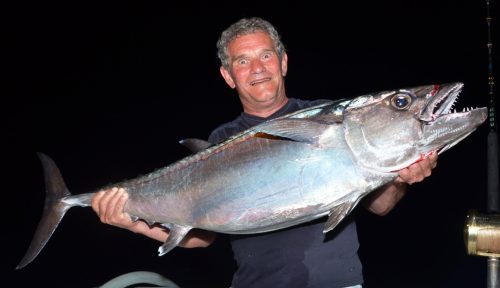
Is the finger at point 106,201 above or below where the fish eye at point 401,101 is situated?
below

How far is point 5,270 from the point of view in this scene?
37.1 feet

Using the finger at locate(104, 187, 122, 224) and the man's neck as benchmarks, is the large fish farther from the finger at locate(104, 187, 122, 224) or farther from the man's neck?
the man's neck

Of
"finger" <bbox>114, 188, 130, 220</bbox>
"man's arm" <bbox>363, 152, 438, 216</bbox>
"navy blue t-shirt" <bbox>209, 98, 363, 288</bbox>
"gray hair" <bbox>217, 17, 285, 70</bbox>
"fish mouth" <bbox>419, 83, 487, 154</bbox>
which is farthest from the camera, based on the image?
"gray hair" <bbox>217, 17, 285, 70</bbox>

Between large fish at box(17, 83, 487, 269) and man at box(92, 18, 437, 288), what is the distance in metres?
0.20

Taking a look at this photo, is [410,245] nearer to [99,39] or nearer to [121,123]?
[121,123]

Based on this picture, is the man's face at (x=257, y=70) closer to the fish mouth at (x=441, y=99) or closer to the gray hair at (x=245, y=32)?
the gray hair at (x=245, y=32)

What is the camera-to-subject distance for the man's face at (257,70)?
95.3 inches

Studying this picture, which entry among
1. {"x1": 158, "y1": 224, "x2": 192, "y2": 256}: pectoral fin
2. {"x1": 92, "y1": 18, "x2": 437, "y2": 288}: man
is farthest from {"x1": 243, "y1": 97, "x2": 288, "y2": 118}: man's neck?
{"x1": 158, "y1": 224, "x2": 192, "y2": 256}: pectoral fin

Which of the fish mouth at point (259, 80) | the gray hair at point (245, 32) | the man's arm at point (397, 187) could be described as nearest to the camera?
the man's arm at point (397, 187)

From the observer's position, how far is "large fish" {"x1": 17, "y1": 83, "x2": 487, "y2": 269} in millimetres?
1686

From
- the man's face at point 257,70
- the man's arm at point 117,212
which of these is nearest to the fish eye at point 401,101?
the man's face at point 257,70

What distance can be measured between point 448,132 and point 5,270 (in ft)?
41.6

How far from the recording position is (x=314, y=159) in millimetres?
1800

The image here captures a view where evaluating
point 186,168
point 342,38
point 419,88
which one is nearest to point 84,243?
point 186,168
